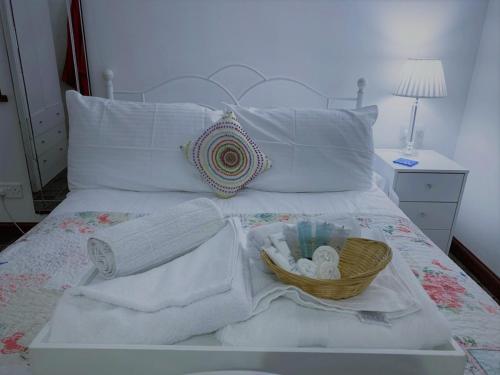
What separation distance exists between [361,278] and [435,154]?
1.86 metres

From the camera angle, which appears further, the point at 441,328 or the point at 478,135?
the point at 478,135

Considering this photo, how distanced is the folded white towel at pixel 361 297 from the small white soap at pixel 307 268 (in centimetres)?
5

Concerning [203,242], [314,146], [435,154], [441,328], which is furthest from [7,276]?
[435,154]

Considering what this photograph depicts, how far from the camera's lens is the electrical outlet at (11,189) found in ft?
8.18

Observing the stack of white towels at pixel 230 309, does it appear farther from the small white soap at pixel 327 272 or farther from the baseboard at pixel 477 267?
the baseboard at pixel 477 267

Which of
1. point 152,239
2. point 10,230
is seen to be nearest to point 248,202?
point 152,239

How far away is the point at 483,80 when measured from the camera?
2.30 metres

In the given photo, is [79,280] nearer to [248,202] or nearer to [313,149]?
[248,202]

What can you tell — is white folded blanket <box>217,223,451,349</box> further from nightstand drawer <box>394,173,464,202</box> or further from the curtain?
the curtain

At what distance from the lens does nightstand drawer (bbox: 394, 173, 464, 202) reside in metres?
2.12

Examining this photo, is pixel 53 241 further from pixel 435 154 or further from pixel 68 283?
pixel 435 154

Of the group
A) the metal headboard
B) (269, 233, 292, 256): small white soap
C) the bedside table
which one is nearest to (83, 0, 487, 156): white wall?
the metal headboard

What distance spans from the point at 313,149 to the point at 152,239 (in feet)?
3.46

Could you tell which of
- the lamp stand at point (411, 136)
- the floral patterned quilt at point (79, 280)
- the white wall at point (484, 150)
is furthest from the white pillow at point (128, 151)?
the white wall at point (484, 150)
